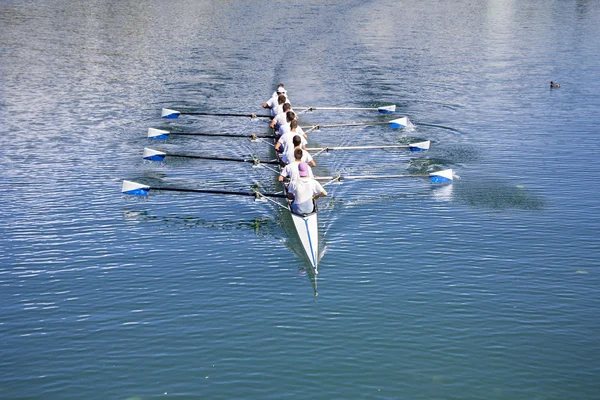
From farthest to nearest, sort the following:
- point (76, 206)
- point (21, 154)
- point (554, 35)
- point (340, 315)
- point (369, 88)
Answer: point (554, 35)
point (369, 88)
point (21, 154)
point (76, 206)
point (340, 315)

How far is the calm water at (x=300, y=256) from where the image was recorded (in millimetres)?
13039

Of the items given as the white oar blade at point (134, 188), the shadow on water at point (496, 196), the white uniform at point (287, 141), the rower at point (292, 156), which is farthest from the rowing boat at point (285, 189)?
the shadow on water at point (496, 196)

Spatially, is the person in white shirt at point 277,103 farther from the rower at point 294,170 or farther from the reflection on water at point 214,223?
the reflection on water at point 214,223

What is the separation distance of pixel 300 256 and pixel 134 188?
6084mm

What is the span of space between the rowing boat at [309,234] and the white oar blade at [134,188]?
15.9 feet

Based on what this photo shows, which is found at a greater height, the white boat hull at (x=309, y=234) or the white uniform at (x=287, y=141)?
the white uniform at (x=287, y=141)

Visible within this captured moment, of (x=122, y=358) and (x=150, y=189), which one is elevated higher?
(x=150, y=189)

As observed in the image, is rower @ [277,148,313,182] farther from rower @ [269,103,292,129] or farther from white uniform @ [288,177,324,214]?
rower @ [269,103,292,129]

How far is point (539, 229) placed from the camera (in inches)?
750

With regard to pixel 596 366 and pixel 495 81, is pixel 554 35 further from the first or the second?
pixel 596 366

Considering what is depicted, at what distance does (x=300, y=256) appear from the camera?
688 inches

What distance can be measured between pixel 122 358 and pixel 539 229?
11042 mm

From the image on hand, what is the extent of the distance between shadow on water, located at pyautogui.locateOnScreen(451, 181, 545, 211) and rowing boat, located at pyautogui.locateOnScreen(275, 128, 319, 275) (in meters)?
5.24

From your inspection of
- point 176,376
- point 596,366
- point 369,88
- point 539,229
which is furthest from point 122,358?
point 369,88
